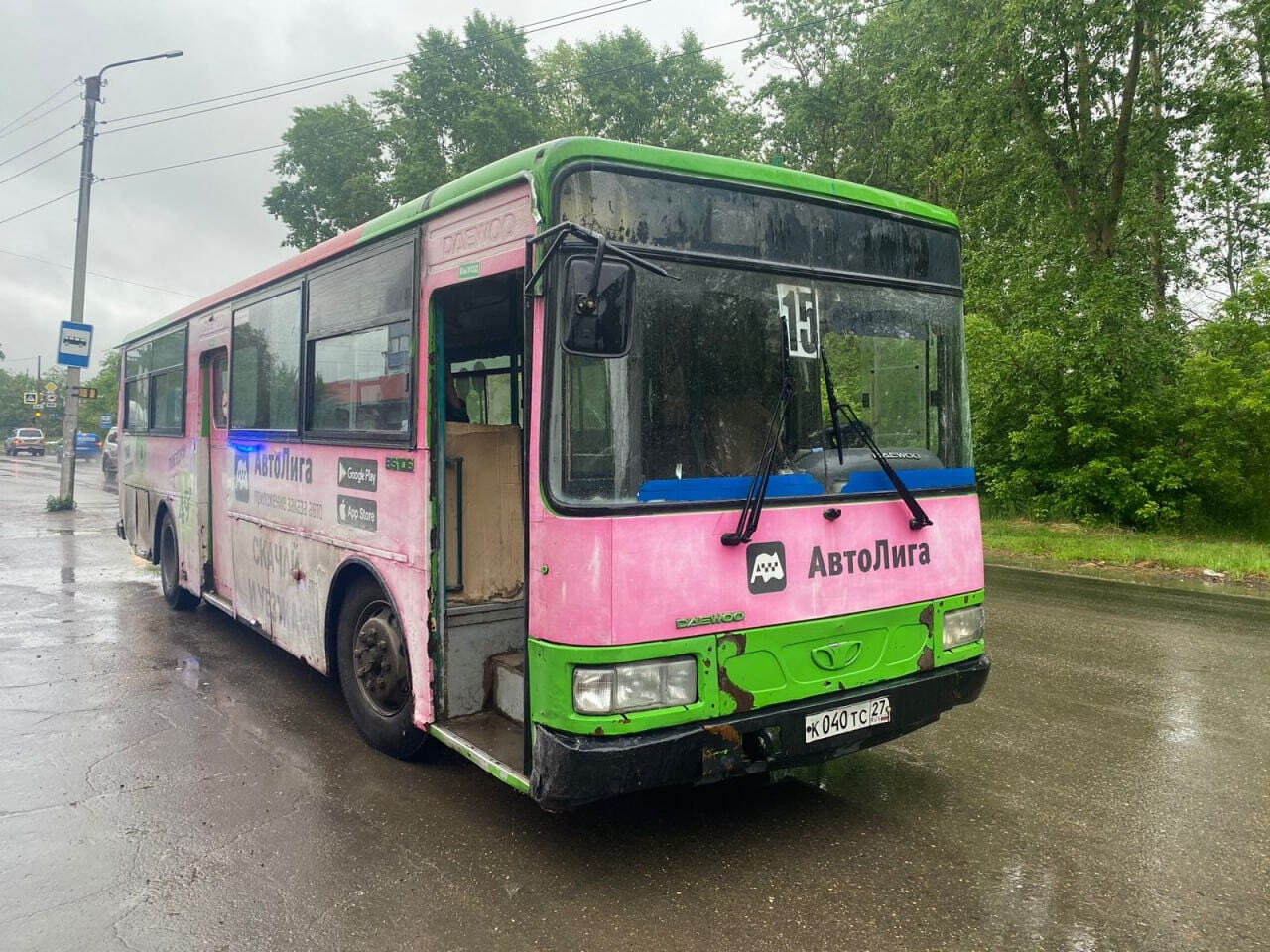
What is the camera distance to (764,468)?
3.69 m

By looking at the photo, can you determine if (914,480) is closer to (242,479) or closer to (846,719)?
(846,719)

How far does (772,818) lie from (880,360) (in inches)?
84.6

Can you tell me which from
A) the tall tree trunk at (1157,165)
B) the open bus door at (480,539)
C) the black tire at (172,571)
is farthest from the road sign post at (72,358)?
the tall tree trunk at (1157,165)

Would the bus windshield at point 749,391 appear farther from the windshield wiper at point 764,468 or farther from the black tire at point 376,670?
the black tire at point 376,670

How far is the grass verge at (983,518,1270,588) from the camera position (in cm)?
1165

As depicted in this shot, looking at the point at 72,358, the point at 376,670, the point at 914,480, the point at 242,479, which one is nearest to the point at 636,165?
the point at 914,480

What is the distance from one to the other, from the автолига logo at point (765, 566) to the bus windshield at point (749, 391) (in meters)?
0.23

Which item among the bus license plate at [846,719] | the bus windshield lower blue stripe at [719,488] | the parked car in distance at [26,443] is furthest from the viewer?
the parked car in distance at [26,443]

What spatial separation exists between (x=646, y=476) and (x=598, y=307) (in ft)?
2.15

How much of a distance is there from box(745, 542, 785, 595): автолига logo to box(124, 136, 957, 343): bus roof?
4.95ft

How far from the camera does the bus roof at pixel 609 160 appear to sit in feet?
11.4

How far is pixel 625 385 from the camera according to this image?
345 centimetres

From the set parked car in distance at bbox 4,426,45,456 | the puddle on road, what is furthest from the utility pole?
parked car in distance at bbox 4,426,45,456

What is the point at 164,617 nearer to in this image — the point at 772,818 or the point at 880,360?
the point at 772,818
